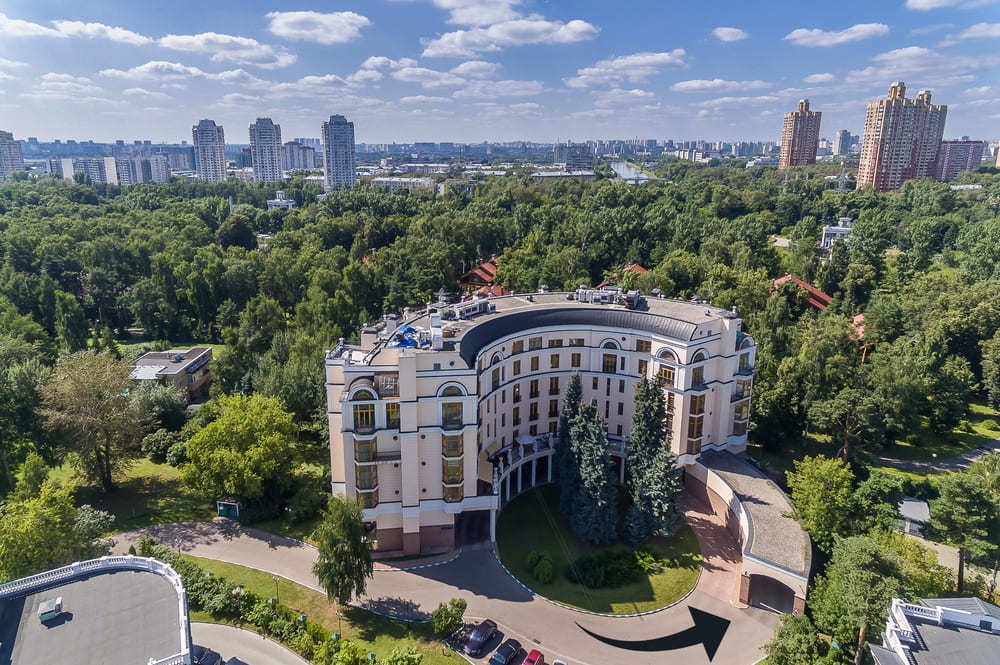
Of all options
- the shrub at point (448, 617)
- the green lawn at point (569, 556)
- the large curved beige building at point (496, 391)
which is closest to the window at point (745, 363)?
the large curved beige building at point (496, 391)

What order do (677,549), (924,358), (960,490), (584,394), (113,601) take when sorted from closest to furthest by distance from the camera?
(113,601), (960,490), (677,549), (584,394), (924,358)

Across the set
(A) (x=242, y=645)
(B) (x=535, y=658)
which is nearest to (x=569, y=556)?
(B) (x=535, y=658)

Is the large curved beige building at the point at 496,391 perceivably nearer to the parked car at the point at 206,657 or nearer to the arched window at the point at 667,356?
the arched window at the point at 667,356

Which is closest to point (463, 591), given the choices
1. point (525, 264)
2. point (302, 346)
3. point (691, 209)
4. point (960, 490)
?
point (960, 490)

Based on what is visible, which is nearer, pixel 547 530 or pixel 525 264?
pixel 547 530

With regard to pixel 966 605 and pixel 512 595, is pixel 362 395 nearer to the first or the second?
pixel 512 595

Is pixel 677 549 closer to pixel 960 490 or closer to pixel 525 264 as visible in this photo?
pixel 960 490

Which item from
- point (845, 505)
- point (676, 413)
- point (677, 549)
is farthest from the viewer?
point (676, 413)
